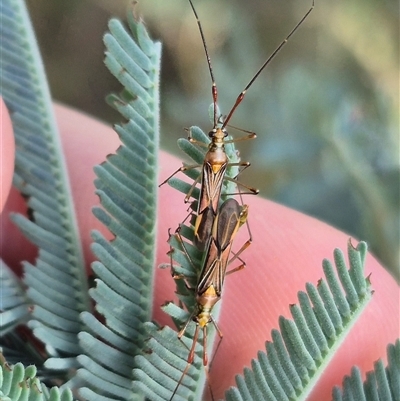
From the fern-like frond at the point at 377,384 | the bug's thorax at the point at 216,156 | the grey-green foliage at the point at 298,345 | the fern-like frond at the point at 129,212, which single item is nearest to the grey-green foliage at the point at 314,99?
the bug's thorax at the point at 216,156

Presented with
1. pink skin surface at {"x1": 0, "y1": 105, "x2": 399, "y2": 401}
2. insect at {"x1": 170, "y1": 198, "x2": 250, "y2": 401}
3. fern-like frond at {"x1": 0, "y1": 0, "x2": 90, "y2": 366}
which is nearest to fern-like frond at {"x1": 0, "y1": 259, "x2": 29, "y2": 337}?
fern-like frond at {"x1": 0, "y1": 0, "x2": 90, "y2": 366}

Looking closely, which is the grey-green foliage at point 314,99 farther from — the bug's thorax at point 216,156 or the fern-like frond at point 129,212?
the fern-like frond at point 129,212

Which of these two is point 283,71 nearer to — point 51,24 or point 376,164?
point 376,164

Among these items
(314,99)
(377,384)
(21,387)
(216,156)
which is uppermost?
(314,99)

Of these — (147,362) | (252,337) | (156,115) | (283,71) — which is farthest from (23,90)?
(283,71)

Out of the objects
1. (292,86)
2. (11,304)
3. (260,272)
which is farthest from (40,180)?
(292,86)

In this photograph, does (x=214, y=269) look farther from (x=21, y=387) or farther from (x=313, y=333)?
(x=21, y=387)
